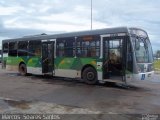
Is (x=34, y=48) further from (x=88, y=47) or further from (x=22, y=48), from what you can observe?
(x=88, y=47)

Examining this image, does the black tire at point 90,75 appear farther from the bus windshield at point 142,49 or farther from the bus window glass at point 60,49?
the bus windshield at point 142,49

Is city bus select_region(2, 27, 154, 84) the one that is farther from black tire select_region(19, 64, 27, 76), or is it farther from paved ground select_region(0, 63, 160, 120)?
paved ground select_region(0, 63, 160, 120)

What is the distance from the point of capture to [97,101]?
12812 millimetres

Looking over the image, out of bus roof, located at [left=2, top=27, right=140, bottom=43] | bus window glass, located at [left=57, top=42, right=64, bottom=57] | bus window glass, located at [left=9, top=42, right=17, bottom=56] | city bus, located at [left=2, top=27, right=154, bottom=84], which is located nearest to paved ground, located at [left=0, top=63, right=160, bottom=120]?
city bus, located at [left=2, top=27, right=154, bottom=84]

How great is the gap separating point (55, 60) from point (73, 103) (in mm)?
9389

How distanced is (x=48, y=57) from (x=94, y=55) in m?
4.34

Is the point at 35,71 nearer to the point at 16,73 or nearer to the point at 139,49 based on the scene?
the point at 16,73

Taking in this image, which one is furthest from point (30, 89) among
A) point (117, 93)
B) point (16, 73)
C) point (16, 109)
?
point (16, 73)

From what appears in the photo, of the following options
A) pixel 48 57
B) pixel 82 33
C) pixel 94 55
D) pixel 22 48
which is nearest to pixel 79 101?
pixel 94 55

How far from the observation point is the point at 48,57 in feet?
72.0

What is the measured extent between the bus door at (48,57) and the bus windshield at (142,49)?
6.14 metres

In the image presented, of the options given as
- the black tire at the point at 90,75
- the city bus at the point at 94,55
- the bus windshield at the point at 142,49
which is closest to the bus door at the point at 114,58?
the city bus at the point at 94,55

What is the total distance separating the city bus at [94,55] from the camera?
16.9 meters

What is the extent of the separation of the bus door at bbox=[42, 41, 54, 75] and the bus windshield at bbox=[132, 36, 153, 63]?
6138 mm
